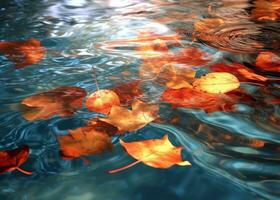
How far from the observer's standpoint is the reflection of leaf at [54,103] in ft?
4.34

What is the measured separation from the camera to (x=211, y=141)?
3.76 ft

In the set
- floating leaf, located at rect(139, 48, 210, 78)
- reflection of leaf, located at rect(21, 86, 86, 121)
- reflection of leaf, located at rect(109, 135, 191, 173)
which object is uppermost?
floating leaf, located at rect(139, 48, 210, 78)

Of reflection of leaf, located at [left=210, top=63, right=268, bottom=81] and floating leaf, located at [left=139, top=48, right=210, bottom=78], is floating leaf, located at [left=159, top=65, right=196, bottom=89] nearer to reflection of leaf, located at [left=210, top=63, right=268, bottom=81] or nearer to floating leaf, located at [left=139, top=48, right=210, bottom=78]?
floating leaf, located at [left=139, top=48, right=210, bottom=78]

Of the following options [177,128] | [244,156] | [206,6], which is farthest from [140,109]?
[206,6]

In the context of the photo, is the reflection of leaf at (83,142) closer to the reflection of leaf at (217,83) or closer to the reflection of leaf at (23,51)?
the reflection of leaf at (217,83)

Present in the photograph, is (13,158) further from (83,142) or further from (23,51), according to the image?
(23,51)

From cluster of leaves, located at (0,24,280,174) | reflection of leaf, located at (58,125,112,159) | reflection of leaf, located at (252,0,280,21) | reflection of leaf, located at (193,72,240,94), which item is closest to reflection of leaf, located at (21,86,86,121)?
cluster of leaves, located at (0,24,280,174)

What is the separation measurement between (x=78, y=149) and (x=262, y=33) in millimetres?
1512

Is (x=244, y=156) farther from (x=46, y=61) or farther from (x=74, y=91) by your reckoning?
(x=46, y=61)

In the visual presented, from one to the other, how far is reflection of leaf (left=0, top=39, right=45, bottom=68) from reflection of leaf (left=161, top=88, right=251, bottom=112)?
2.73 feet

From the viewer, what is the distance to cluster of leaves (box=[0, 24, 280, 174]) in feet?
3.65

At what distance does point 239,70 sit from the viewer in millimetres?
1612

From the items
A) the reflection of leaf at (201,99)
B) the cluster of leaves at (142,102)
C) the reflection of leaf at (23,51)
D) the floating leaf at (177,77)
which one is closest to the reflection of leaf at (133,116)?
the cluster of leaves at (142,102)

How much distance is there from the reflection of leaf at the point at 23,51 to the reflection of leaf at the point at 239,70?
957 millimetres
